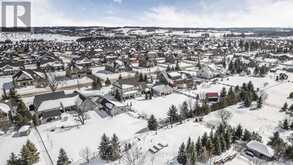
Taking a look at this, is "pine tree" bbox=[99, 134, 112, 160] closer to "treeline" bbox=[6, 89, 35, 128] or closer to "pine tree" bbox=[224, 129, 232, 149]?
"pine tree" bbox=[224, 129, 232, 149]

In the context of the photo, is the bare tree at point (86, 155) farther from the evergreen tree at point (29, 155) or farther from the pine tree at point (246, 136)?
the pine tree at point (246, 136)

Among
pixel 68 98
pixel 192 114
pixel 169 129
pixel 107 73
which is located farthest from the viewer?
pixel 107 73

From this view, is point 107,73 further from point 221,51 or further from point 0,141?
point 221,51

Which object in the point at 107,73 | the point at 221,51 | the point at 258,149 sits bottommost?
the point at 258,149

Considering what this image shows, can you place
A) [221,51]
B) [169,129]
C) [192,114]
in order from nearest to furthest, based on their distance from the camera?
[169,129]
[192,114]
[221,51]

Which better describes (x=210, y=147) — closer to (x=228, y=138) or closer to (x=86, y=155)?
(x=228, y=138)

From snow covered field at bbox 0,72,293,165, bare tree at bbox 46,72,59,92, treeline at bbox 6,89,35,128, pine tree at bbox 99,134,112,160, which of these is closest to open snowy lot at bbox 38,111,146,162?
snow covered field at bbox 0,72,293,165

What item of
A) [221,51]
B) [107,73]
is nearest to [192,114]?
[107,73]
